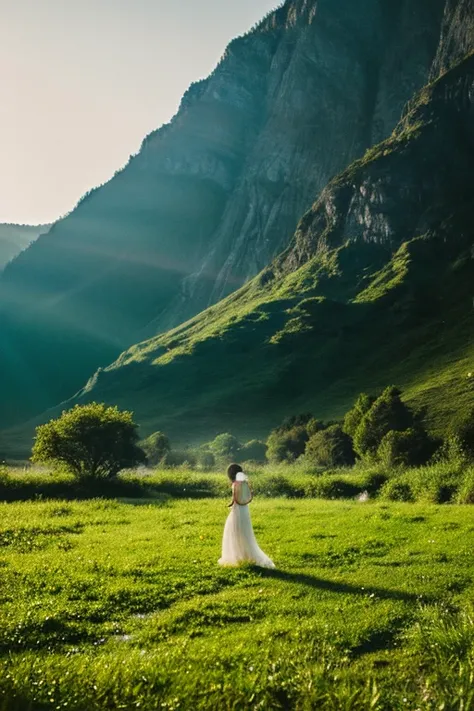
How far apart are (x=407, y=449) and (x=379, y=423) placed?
14.1 m

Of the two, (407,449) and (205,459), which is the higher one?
(407,449)

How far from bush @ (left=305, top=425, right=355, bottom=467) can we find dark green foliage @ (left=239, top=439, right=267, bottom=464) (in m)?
15.9

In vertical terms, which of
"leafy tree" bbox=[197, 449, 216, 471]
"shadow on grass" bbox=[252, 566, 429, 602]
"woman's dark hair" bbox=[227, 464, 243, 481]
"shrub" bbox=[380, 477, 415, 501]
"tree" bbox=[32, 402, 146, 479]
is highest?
"tree" bbox=[32, 402, 146, 479]

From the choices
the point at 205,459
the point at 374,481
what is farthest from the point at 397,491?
the point at 205,459

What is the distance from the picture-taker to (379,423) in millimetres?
73250

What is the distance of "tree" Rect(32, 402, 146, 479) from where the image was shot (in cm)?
4344

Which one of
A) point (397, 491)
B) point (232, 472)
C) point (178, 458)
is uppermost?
point (232, 472)

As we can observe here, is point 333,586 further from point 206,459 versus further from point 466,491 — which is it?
point 206,459

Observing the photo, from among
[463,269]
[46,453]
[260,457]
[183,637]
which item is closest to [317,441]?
[260,457]

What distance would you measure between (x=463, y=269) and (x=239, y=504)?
19540 centimetres

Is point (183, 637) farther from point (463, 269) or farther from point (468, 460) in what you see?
point (463, 269)

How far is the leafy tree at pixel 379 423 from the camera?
236 feet

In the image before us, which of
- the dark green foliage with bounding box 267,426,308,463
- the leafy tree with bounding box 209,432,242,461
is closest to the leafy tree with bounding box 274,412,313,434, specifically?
the dark green foliage with bounding box 267,426,308,463

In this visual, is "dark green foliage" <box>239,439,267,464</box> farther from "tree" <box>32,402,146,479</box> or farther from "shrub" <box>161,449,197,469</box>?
"tree" <box>32,402,146,479</box>
